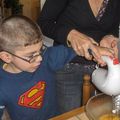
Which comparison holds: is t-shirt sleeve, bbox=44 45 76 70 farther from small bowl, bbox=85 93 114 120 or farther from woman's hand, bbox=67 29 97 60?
small bowl, bbox=85 93 114 120

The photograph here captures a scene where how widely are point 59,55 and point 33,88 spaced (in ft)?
0.55

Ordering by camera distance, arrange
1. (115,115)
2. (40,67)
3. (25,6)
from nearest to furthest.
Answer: (115,115)
(40,67)
(25,6)

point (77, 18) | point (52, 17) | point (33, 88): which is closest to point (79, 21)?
point (77, 18)

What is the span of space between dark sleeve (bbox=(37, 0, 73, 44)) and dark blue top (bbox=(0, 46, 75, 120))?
0.25 feet

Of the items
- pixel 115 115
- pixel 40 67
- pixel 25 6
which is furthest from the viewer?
pixel 25 6

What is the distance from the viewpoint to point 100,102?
3.33 feet

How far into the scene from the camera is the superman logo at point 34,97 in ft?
3.92

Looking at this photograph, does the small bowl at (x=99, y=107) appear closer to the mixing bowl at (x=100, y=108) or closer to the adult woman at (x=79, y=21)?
the mixing bowl at (x=100, y=108)

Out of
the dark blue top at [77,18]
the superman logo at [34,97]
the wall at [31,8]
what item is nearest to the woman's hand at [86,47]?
the dark blue top at [77,18]

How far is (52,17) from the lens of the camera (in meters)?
1.31

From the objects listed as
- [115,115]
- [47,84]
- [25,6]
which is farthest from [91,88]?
[25,6]

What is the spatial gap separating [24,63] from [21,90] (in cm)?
12

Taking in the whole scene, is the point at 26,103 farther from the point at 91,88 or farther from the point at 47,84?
the point at 91,88

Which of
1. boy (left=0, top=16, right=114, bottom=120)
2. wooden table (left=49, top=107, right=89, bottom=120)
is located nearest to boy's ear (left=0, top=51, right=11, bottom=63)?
boy (left=0, top=16, right=114, bottom=120)
